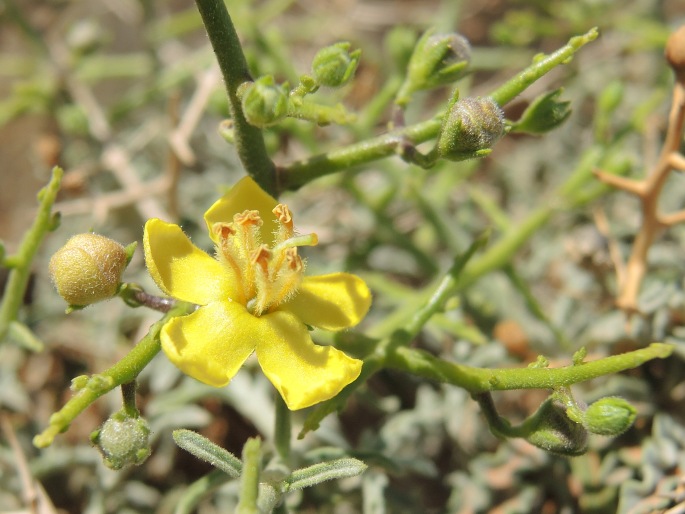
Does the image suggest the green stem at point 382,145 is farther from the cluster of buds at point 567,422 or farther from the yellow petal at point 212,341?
the cluster of buds at point 567,422

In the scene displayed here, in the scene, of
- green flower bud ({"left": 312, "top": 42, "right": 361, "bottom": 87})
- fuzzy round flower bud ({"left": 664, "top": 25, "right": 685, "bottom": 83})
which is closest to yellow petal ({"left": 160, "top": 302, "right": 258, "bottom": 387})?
green flower bud ({"left": 312, "top": 42, "right": 361, "bottom": 87})

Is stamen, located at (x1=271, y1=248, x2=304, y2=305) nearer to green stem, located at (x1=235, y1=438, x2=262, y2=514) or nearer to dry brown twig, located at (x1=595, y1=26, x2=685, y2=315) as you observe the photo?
green stem, located at (x1=235, y1=438, x2=262, y2=514)

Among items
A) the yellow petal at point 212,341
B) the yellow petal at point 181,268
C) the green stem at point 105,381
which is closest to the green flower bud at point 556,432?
the yellow petal at point 212,341

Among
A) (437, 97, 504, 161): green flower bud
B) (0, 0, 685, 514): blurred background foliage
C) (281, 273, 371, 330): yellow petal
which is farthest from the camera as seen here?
(0, 0, 685, 514): blurred background foliage

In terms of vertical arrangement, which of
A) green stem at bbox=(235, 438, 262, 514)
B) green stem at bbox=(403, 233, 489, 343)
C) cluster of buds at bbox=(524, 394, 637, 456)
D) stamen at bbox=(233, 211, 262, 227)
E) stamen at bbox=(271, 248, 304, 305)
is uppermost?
stamen at bbox=(233, 211, 262, 227)

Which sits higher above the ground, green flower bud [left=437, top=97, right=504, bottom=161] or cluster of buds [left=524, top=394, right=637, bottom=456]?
green flower bud [left=437, top=97, right=504, bottom=161]

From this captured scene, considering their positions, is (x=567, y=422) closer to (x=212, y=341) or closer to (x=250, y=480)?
(x=250, y=480)
